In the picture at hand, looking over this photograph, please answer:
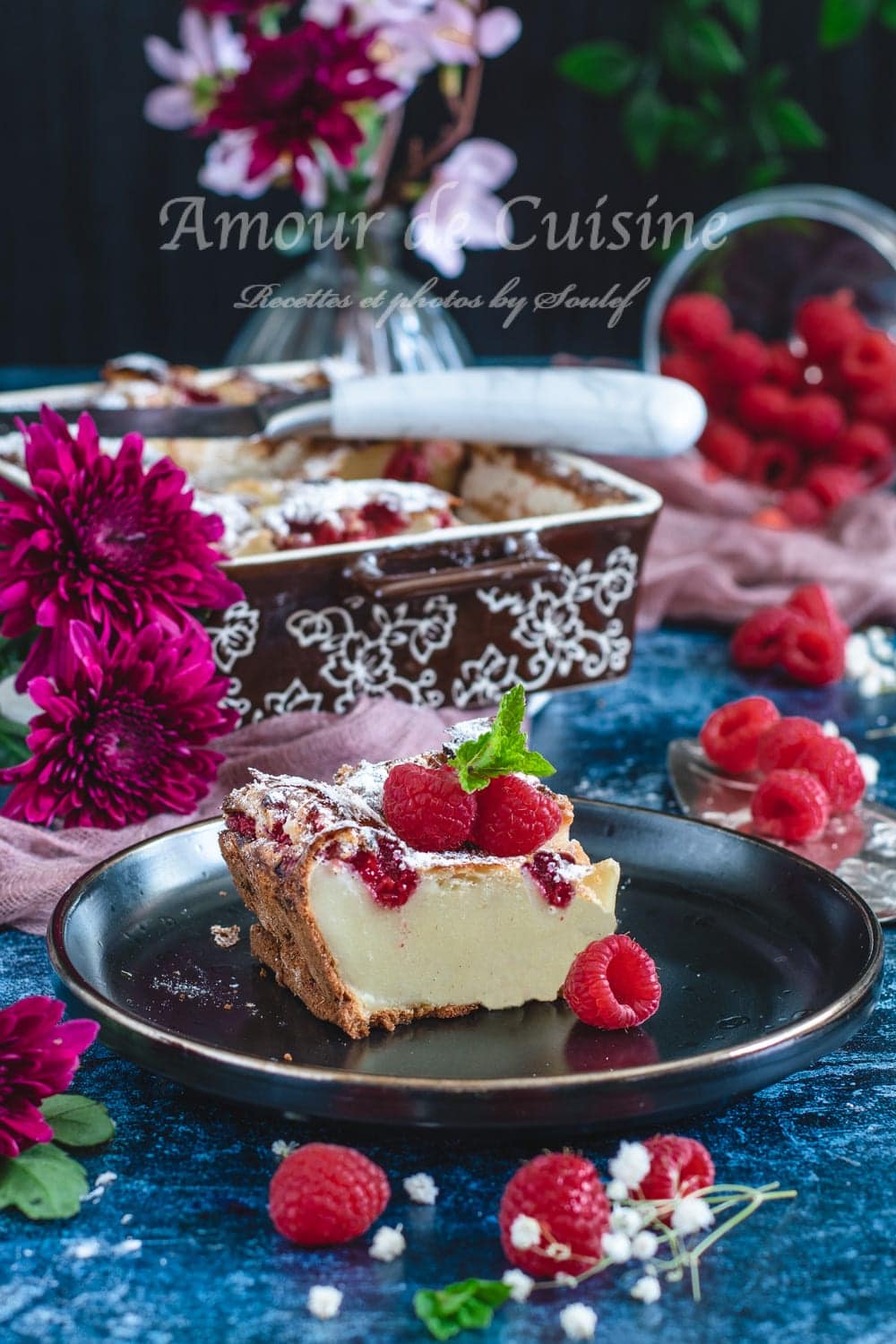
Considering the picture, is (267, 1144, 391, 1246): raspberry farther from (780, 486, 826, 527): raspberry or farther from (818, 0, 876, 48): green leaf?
(818, 0, 876, 48): green leaf

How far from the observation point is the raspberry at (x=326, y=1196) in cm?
114

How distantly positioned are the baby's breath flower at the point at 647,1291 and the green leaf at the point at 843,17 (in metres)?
3.36

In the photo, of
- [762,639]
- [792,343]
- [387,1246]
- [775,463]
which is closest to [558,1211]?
[387,1246]

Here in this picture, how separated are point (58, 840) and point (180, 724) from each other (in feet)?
0.59

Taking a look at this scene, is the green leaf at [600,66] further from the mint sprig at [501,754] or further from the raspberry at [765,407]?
the mint sprig at [501,754]

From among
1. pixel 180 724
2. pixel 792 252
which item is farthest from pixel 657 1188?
pixel 792 252

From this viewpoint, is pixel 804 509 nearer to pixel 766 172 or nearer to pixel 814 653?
pixel 814 653

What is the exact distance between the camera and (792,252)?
3.36 m

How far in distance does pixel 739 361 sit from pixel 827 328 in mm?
177

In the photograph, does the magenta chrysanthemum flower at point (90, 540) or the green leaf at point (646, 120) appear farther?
the green leaf at point (646, 120)

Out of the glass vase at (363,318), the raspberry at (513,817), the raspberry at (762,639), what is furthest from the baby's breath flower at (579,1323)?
the glass vase at (363,318)

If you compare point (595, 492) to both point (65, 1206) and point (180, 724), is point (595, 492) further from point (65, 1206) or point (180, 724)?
point (65, 1206)

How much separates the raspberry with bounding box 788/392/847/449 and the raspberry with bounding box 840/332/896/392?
57 millimetres

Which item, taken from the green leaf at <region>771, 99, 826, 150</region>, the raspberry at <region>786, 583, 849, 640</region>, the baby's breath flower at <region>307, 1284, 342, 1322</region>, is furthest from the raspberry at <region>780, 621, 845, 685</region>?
the green leaf at <region>771, 99, 826, 150</region>
